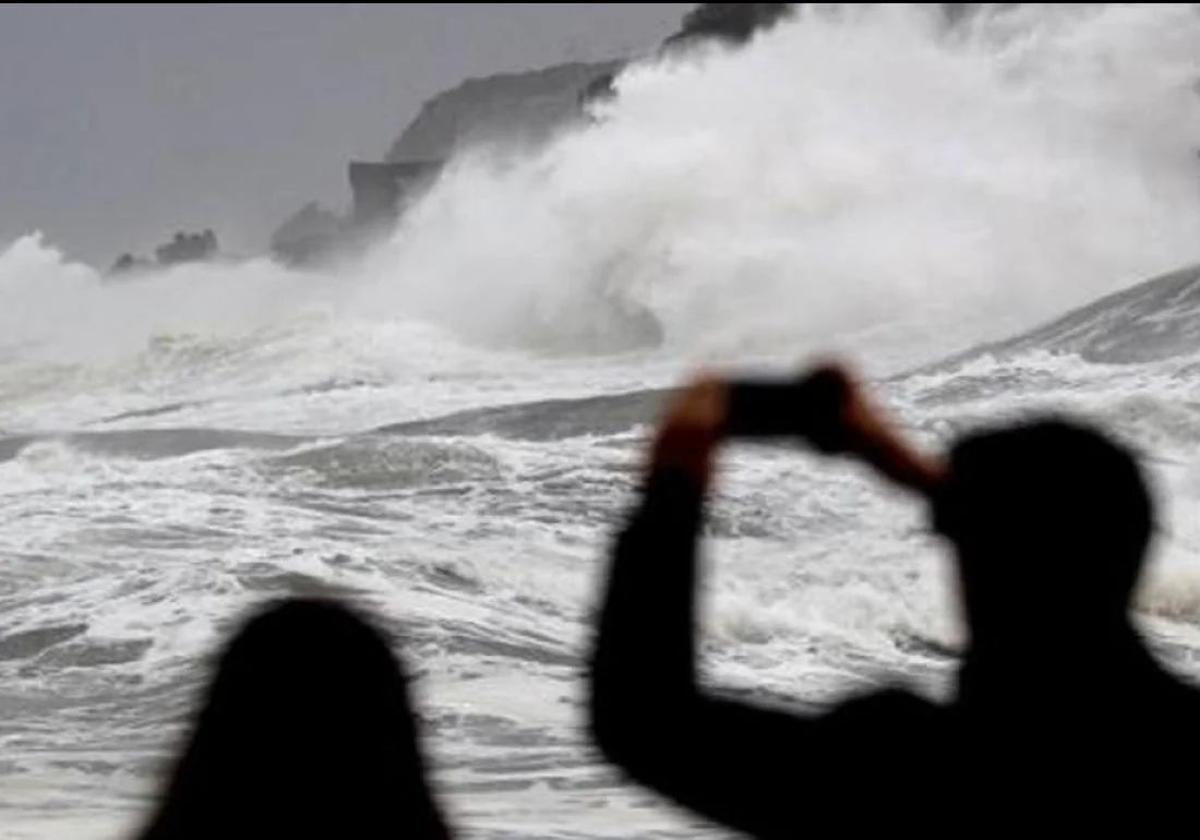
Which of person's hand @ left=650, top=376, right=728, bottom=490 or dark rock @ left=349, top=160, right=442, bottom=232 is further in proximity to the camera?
dark rock @ left=349, top=160, right=442, bottom=232

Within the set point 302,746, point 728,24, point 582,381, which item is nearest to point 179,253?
point 728,24

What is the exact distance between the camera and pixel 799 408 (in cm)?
167

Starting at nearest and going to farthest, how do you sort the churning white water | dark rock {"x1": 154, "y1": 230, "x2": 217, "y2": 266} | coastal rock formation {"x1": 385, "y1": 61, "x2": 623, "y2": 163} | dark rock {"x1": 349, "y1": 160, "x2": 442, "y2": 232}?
the churning white water < coastal rock formation {"x1": 385, "y1": 61, "x2": 623, "y2": 163} < dark rock {"x1": 349, "y1": 160, "x2": 442, "y2": 232} < dark rock {"x1": 154, "y1": 230, "x2": 217, "y2": 266}

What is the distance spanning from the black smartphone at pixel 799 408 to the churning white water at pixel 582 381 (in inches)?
208

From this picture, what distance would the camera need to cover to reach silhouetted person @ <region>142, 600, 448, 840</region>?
1708 mm

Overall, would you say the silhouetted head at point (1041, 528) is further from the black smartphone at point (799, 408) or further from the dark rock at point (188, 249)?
the dark rock at point (188, 249)

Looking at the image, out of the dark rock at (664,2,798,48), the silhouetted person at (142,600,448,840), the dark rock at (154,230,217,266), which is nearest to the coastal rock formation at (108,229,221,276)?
the dark rock at (154,230,217,266)

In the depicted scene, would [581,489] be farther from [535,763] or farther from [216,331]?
[216,331]

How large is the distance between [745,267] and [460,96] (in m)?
17.3

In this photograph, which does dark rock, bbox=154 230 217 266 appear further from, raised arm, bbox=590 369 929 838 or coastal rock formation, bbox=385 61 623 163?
raised arm, bbox=590 369 929 838

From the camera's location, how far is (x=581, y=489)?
50.9ft

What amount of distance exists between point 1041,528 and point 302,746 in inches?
19.2

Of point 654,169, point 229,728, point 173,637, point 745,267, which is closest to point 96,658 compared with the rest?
point 173,637

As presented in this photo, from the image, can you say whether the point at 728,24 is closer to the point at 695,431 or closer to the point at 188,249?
the point at 188,249
